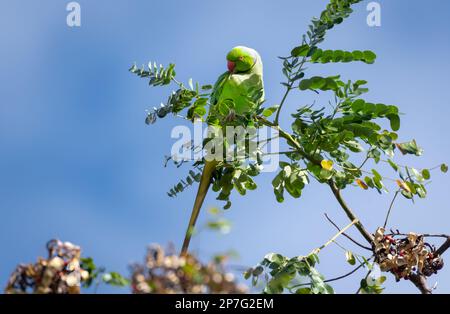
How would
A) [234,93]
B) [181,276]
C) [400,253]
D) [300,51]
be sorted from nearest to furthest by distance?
[181,276]
[400,253]
[300,51]
[234,93]

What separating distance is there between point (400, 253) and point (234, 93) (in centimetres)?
113

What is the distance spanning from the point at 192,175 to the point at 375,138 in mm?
821

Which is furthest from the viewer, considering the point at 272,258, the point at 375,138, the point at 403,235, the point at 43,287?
the point at 375,138

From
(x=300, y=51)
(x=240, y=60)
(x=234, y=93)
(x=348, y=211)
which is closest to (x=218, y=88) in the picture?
(x=234, y=93)

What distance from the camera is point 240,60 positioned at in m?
3.14

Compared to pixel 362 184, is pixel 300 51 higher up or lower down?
higher up

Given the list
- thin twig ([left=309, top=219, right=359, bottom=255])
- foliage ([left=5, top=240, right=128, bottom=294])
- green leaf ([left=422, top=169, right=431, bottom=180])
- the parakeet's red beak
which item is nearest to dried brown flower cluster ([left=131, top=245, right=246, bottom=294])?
foliage ([left=5, top=240, right=128, bottom=294])

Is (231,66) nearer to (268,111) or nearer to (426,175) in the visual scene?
(268,111)

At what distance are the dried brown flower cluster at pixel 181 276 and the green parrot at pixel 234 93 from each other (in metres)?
1.31

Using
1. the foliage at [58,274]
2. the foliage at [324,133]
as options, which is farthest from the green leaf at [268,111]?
the foliage at [58,274]

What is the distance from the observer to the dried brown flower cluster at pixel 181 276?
1103 mm

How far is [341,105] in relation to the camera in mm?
2553

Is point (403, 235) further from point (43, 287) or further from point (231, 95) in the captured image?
point (43, 287)
